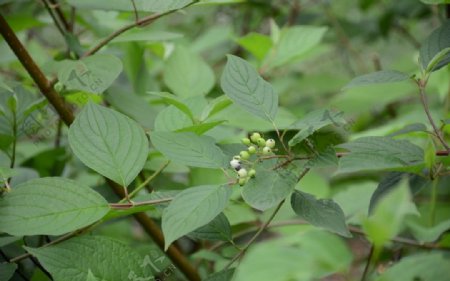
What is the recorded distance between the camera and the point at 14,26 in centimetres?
129

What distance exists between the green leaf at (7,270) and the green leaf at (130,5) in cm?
37

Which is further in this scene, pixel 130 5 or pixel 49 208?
pixel 130 5

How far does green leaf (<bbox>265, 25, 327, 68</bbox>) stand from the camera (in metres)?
1.42

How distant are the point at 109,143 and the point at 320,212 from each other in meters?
0.27

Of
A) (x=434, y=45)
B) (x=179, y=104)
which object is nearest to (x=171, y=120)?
(x=179, y=104)

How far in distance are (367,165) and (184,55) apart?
2.54ft

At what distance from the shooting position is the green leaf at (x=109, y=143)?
0.72 m

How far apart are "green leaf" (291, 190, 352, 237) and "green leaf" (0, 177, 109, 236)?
223mm

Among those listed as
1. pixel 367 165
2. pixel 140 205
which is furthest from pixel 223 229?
pixel 367 165

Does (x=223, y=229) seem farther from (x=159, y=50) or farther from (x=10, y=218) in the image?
(x=159, y=50)

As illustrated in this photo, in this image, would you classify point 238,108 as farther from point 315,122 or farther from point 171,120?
point 315,122

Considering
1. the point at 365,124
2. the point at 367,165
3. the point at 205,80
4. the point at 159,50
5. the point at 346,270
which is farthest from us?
the point at 365,124

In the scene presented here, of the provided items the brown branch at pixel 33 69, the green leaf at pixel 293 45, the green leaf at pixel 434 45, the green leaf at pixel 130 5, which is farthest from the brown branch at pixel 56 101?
the green leaf at pixel 293 45

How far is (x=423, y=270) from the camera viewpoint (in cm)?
47
